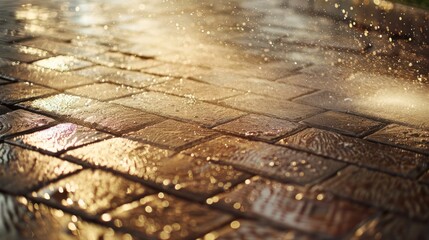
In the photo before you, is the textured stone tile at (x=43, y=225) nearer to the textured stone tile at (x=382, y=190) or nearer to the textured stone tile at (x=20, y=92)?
the textured stone tile at (x=382, y=190)

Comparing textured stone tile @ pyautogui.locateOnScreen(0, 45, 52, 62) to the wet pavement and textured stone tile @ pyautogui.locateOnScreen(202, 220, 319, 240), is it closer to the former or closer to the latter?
the wet pavement

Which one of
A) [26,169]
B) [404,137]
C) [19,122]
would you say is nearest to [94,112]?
[19,122]

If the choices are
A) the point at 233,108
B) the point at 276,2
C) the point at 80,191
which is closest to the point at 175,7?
the point at 276,2

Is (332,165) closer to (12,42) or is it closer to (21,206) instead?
(21,206)

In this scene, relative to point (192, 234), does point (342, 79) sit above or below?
below

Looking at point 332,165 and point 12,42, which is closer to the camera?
point 332,165

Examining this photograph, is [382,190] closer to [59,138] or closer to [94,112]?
[59,138]

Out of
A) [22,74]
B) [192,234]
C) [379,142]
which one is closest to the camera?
[192,234]
